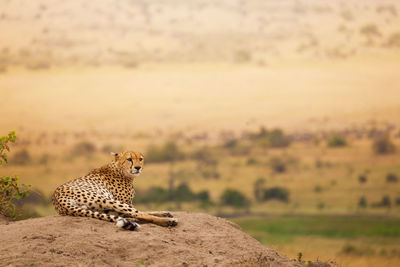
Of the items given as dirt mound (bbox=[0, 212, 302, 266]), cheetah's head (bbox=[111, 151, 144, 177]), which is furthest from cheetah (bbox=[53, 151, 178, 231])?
dirt mound (bbox=[0, 212, 302, 266])

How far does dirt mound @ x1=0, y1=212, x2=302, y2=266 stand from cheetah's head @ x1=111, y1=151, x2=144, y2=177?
46.2 inches

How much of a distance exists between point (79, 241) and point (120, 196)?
5.59ft

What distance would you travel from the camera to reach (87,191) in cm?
811

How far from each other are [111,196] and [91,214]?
60cm

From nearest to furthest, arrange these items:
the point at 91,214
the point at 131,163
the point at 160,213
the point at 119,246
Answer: the point at 119,246
the point at 91,214
the point at 160,213
the point at 131,163

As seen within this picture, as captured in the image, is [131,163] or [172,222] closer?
[172,222]

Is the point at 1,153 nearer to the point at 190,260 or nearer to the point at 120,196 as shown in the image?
the point at 120,196

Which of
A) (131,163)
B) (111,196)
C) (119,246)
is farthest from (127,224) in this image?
(131,163)

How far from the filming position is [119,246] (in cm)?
698

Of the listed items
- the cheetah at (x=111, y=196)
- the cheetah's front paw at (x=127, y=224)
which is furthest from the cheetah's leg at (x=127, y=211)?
the cheetah's front paw at (x=127, y=224)

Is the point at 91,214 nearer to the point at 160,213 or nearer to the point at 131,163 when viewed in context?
the point at 160,213

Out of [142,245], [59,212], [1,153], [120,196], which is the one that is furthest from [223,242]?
[1,153]

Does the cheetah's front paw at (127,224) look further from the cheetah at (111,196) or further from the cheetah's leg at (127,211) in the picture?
the cheetah's leg at (127,211)

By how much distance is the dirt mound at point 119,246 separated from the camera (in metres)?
6.66
